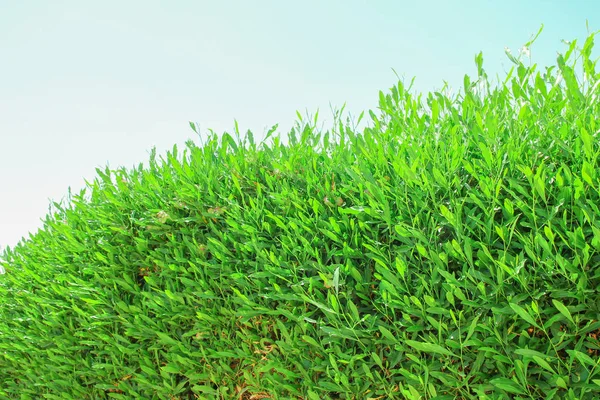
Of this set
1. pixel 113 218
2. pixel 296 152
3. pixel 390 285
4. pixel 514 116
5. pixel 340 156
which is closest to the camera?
pixel 390 285

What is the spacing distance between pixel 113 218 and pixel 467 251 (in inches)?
127

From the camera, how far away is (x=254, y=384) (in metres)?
3.74

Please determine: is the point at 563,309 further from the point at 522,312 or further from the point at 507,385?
the point at 507,385

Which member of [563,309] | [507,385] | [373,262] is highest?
[373,262]

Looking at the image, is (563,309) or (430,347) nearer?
(563,309)

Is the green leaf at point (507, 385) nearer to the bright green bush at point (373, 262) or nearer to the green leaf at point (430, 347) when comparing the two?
the bright green bush at point (373, 262)

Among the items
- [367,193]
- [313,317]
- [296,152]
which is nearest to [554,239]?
[367,193]

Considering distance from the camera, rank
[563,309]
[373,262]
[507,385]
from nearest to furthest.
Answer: [563,309] < [507,385] < [373,262]

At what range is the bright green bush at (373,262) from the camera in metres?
2.78

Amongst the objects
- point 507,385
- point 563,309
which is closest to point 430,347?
point 507,385

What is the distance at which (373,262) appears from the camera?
3369 millimetres

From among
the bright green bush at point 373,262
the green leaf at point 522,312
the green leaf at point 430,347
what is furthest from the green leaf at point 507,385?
the green leaf at point 522,312

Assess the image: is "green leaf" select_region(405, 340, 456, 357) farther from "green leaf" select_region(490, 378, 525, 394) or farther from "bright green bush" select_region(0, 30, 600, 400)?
"green leaf" select_region(490, 378, 525, 394)

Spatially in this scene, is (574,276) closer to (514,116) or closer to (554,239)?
(554,239)
